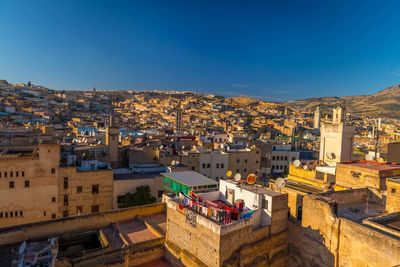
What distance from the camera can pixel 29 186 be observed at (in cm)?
2219

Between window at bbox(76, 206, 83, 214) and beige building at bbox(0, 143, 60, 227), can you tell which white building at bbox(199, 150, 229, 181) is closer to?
window at bbox(76, 206, 83, 214)

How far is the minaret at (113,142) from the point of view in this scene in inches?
1136

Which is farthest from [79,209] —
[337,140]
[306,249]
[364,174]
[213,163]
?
[337,140]

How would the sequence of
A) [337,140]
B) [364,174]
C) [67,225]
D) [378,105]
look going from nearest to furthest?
[67,225]
[364,174]
[337,140]
[378,105]

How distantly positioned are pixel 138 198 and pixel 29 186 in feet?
24.8

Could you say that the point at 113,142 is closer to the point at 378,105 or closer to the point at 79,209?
the point at 79,209

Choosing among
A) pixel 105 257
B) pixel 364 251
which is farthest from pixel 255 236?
pixel 105 257

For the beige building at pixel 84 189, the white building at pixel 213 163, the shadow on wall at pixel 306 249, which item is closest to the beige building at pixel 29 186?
the beige building at pixel 84 189

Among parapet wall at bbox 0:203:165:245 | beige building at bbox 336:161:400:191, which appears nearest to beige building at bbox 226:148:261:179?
beige building at bbox 336:161:400:191

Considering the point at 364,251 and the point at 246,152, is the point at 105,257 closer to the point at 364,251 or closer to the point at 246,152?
the point at 364,251

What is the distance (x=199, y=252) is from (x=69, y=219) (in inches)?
306

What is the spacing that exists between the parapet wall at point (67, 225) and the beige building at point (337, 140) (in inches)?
634

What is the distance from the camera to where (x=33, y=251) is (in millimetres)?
11984

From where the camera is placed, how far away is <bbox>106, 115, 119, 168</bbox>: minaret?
28.9m
